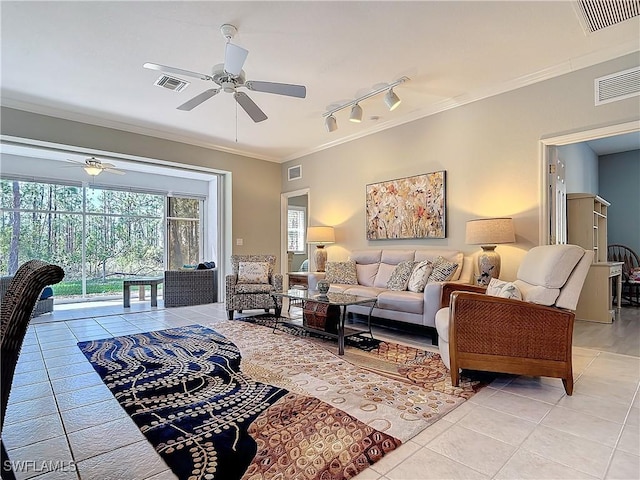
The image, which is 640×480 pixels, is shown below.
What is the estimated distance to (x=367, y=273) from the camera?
503 cm

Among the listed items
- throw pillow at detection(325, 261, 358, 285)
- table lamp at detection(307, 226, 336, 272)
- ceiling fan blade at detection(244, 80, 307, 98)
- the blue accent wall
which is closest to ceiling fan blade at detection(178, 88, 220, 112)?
ceiling fan blade at detection(244, 80, 307, 98)

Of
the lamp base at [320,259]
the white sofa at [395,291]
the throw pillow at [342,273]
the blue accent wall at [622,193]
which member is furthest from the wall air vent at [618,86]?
the blue accent wall at [622,193]

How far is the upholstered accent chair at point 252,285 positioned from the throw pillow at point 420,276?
181 cm

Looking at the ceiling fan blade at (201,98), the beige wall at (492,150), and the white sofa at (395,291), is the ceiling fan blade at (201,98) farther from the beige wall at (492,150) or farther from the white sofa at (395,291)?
the white sofa at (395,291)

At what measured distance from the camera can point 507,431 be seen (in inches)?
74.2

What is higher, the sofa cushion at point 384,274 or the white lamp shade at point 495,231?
the white lamp shade at point 495,231

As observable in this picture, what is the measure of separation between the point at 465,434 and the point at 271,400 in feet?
3.81

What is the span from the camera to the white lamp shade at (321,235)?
5.88 meters

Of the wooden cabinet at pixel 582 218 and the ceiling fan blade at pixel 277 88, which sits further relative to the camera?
the wooden cabinet at pixel 582 218

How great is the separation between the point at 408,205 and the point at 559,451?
362 cm

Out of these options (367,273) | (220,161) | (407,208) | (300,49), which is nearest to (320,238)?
(367,273)

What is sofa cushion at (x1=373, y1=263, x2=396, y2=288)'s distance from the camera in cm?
470


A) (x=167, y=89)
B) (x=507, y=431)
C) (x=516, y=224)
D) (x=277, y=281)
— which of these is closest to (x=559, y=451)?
(x=507, y=431)

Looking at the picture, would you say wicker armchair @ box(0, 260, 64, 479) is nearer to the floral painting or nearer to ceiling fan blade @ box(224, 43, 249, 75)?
ceiling fan blade @ box(224, 43, 249, 75)
